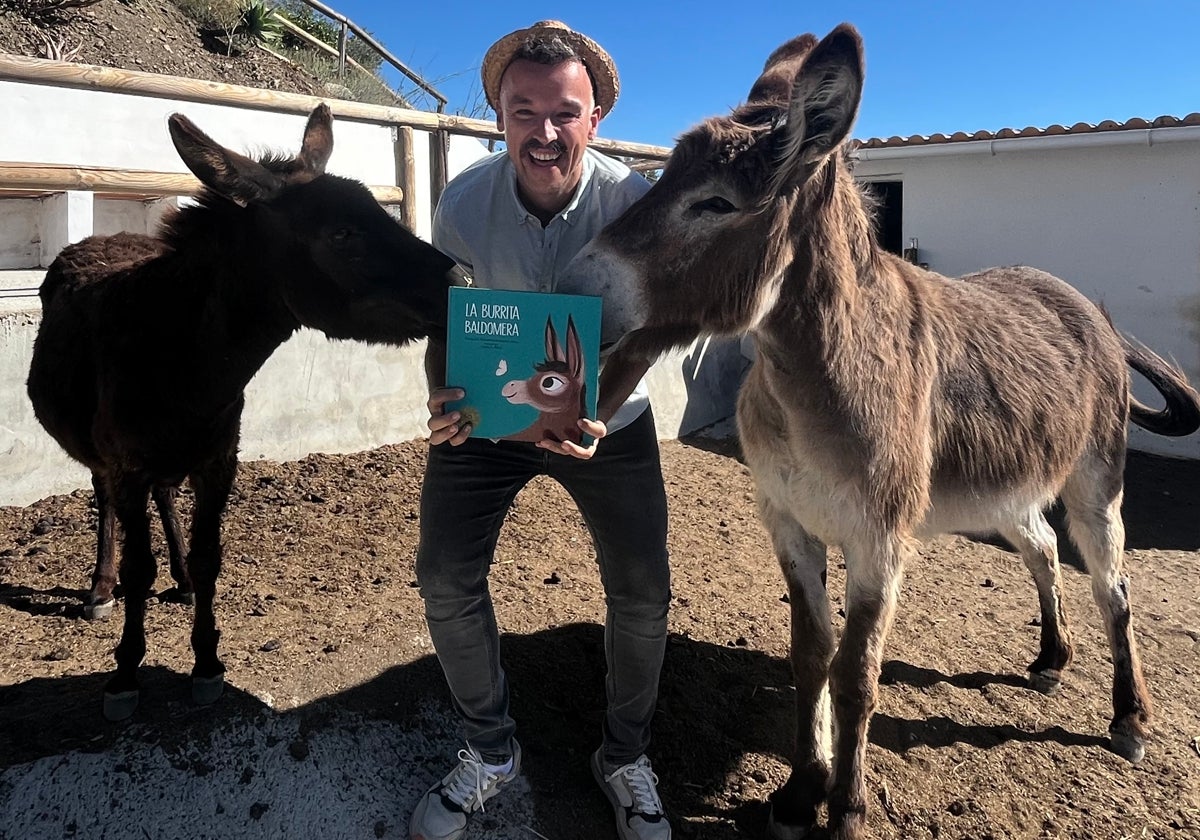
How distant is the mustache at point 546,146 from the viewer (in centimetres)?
238

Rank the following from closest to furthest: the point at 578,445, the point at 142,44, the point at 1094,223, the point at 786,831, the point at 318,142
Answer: the point at 578,445, the point at 786,831, the point at 318,142, the point at 1094,223, the point at 142,44

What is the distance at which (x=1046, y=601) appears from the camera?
4035 mm

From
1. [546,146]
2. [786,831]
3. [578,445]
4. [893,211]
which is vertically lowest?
[786,831]

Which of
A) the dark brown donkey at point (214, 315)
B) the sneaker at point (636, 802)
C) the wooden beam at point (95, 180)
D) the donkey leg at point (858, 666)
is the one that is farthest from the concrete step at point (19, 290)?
the donkey leg at point (858, 666)

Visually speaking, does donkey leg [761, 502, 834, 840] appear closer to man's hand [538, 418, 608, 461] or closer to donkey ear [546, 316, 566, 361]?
man's hand [538, 418, 608, 461]

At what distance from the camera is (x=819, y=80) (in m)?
2.07

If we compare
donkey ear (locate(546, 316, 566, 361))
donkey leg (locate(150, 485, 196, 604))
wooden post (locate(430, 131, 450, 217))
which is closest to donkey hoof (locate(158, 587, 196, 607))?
donkey leg (locate(150, 485, 196, 604))

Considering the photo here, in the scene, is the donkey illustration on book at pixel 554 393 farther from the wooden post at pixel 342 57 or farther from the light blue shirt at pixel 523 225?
the wooden post at pixel 342 57

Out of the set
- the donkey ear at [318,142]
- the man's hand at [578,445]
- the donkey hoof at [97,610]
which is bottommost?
the donkey hoof at [97,610]

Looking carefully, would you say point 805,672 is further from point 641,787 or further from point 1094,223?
point 1094,223


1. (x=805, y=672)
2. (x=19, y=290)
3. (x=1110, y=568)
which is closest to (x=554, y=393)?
(x=805, y=672)

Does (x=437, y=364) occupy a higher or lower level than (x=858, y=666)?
higher

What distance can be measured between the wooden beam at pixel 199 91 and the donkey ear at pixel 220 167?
1.36m

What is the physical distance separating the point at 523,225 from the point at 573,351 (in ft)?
2.15
